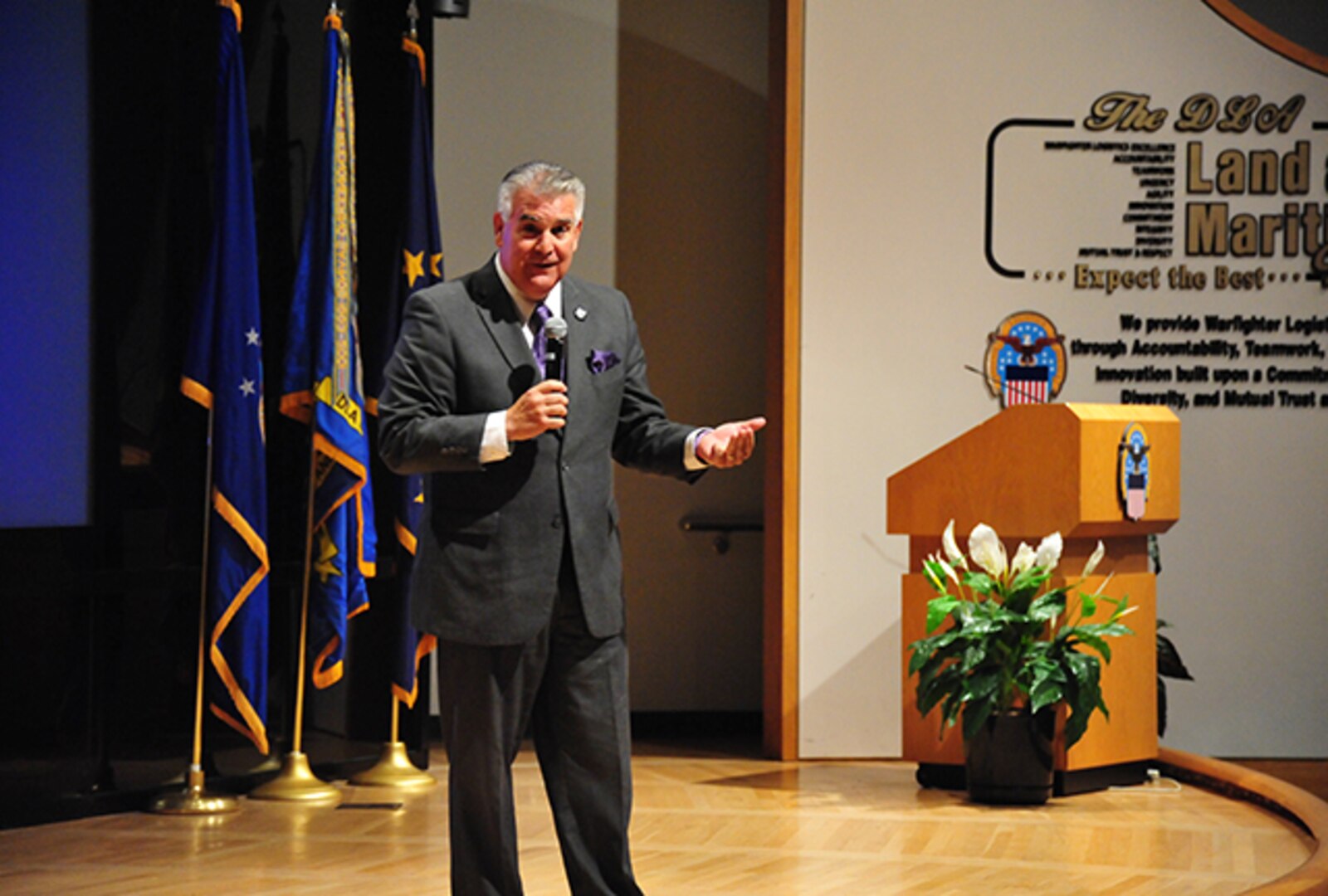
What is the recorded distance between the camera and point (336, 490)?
5.31m

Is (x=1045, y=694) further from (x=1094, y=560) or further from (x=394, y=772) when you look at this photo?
(x=394, y=772)

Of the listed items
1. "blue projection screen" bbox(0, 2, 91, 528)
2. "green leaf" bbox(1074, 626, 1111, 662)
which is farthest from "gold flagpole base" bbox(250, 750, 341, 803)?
"green leaf" bbox(1074, 626, 1111, 662)

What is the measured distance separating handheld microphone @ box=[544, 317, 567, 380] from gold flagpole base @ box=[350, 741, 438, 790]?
2834 mm

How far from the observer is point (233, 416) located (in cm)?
517

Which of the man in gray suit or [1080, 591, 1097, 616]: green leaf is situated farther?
[1080, 591, 1097, 616]: green leaf

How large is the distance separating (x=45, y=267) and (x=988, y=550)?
306cm

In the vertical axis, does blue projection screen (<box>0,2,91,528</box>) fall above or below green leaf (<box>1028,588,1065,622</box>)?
above

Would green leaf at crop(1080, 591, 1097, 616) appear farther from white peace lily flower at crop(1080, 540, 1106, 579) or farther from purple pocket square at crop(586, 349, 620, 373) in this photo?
purple pocket square at crop(586, 349, 620, 373)

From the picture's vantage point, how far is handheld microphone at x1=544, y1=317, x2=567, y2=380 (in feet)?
10.1

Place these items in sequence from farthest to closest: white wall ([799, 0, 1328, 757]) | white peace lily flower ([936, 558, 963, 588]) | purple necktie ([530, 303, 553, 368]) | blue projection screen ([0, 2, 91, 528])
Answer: white wall ([799, 0, 1328, 757])
white peace lily flower ([936, 558, 963, 588])
blue projection screen ([0, 2, 91, 528])
purple necktie ([530, 303, 553, 368])

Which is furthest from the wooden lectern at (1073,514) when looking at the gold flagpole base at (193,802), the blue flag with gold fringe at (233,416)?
the gold flagpole base at (193,802)

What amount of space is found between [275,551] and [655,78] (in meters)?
2.62

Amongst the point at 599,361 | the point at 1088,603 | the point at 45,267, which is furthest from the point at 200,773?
the point at 1088,603

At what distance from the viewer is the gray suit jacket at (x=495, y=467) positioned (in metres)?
3.09
